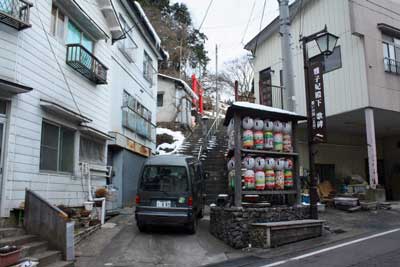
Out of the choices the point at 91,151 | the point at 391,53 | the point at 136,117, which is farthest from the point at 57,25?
the point at 391,53

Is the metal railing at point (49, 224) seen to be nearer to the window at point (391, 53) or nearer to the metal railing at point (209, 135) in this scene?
the metal railing at point (209, 135)

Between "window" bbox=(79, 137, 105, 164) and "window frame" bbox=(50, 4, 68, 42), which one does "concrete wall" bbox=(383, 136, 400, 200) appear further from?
"window frame" bbox=(50, 4, 68, 42)

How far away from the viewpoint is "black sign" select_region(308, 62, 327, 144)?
1081 centimetres

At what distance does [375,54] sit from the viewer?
1491cm

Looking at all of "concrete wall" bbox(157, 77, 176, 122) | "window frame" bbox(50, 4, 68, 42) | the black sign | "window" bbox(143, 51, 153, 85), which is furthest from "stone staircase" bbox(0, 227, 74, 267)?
"concrete wall" bbox(157, 77, 176, 122)

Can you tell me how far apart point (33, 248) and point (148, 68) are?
1422 centimetres

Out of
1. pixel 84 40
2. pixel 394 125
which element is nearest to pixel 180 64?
pixel 394 125

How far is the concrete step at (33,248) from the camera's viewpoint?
6.59 meters

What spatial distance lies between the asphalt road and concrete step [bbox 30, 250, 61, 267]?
10.1 ft

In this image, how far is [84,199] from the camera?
11.4 metres

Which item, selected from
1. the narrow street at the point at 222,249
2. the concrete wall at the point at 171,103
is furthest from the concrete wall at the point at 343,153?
the concrete wall at the point at 171,103

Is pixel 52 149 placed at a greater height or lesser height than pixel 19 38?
lesser

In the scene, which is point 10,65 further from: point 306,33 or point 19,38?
point 306,33

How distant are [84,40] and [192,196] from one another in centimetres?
618
